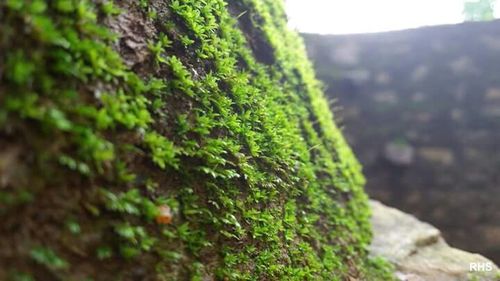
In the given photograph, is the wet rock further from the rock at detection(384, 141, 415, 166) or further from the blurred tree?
the blurred tree

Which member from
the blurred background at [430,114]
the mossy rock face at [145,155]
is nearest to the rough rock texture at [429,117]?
the blurred background at [430,114]

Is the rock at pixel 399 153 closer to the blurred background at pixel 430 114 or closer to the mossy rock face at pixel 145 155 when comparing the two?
the blurred background at pixel 430 114

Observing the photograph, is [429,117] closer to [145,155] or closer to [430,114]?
[430,114]

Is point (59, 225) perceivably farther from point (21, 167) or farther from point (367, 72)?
point (367, 72)

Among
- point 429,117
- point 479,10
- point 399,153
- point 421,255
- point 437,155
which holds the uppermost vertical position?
point 479,10

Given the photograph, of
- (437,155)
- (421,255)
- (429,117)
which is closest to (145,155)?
(421,255)

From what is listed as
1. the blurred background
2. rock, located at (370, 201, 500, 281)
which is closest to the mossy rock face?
rock, located at (370, 201, 500, 281)
